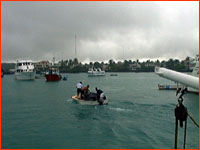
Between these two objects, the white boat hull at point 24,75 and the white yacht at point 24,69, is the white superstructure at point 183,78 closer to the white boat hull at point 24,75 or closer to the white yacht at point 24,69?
Answer: the white yacht at point 24,69

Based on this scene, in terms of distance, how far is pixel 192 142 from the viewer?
11992mm

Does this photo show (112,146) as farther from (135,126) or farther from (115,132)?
(135,126)

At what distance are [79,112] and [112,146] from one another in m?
9.37

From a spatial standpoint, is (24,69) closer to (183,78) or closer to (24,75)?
(24,75)

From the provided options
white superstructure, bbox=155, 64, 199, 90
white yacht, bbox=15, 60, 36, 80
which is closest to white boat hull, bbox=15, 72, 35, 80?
white yacht, bbox=15, 60, 36, 80

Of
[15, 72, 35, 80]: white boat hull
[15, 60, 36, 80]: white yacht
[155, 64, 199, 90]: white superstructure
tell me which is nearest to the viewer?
[155, 64, 199, 90]: white superstructure

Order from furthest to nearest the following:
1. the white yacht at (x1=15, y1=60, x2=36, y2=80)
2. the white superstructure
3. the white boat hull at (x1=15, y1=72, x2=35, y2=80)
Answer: the white boat hull at (x1=15, y1=72, x2=35, y2=80) < the white yacht at (x1=15, y1=60, x2=36, y2=80) < the white superstructure

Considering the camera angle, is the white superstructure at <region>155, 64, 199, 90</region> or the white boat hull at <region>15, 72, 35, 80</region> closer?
the white superstructure at <region>155, 64, 199, 90</region>

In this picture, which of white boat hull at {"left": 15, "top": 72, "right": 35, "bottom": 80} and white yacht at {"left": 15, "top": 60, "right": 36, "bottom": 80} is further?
white boat hull at {"left": 15, "top": 72, "right": 35, "bottom": 80}

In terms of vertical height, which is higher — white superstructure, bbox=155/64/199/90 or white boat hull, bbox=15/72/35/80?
white superstructure, bbox=155/64/199/90

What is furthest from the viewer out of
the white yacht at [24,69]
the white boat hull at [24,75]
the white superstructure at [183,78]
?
the white boat hull at [24,75]

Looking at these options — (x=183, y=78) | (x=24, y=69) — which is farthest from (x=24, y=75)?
(x=183, y=78)

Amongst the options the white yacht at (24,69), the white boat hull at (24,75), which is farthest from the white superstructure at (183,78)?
the white boat hull at (24,75)

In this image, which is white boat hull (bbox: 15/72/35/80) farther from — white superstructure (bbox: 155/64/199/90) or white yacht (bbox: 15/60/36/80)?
white superstructure (bbox: 155/64/199/90)
